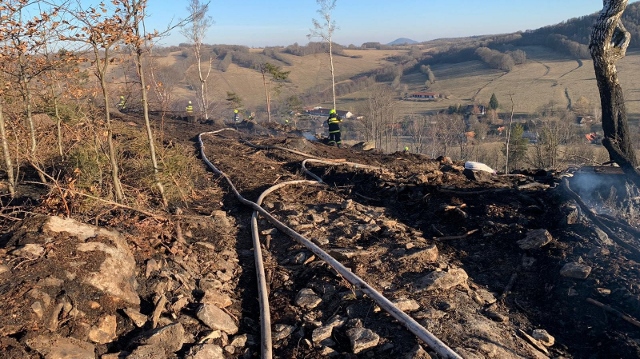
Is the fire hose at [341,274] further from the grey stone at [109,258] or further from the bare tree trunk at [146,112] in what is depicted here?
the bare tree trunk at [146,112]

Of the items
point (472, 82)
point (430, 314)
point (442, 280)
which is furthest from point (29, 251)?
point (472, 82)

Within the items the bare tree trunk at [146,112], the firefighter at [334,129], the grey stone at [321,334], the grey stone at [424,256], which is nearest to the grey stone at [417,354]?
the grey stone at [321,334]

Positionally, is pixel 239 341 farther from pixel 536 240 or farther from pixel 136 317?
pixel 536 240

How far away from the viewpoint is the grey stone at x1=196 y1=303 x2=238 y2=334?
361 cm

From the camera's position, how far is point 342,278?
4352 mm

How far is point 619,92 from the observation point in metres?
6.34

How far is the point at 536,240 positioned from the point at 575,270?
0.69 metres

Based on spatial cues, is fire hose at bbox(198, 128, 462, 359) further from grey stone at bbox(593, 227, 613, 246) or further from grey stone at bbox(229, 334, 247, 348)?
grey stone at bbox(593, 227, 613, 246)

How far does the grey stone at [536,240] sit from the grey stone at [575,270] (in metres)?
0.49

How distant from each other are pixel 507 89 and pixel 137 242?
79224mm

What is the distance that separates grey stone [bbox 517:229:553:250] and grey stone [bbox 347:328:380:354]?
2.47 metres

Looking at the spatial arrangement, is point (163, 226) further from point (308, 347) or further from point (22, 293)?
point (308, 347)

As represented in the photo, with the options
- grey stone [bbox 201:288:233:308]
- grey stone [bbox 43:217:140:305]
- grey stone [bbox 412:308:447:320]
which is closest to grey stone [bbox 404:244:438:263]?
grey stone [bbox 412:308:447:320]

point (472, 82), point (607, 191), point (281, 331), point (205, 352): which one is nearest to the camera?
point (205, 352)
